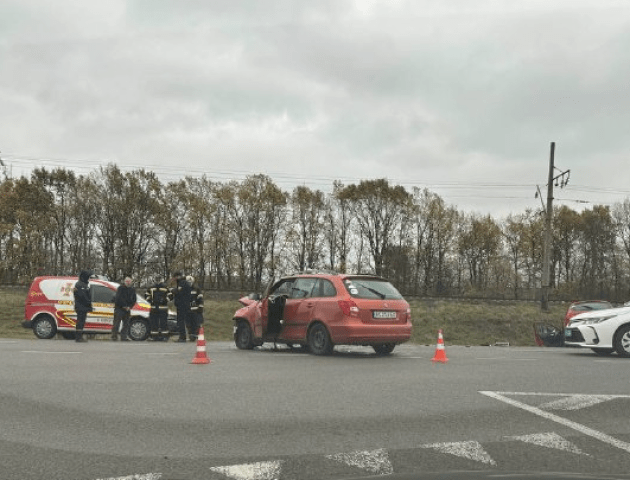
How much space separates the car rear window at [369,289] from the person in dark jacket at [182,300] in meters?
6.78

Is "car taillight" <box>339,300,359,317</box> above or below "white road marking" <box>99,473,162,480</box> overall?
above

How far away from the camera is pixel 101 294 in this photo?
75.4 feet

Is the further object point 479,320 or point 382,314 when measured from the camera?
point 479,320

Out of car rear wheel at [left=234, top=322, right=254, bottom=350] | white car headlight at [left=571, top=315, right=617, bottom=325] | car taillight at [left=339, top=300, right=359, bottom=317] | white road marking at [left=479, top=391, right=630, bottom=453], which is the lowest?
white road marking at [left=479, top=391, right=630, bottom=453]

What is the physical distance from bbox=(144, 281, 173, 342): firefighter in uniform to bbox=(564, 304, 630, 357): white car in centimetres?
1073

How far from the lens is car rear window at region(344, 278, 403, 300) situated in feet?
46.5

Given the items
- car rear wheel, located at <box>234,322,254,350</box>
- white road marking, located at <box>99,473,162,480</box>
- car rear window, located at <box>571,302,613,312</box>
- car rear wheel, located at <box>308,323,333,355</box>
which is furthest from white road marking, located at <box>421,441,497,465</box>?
car rear window, located at <box>571,302,613,312</box>

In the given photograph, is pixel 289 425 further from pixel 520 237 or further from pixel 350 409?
pixel 520 237

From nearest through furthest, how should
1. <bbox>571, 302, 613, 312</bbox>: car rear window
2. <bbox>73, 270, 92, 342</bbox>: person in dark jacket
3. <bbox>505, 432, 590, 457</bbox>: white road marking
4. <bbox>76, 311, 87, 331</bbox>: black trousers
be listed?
1. <bbox>505, 432, 590, 457</bbox>: white road marking
2. <bbox>76, 311, 87, 331</bbox>: black trousers
3. <bbox>73, 270, 92, 342</bbox>: person in dark jacket
4. <bbox>571, 302, 613, 312</bbox>: car rear window

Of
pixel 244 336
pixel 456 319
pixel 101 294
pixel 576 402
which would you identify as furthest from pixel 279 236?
pixel 576 402

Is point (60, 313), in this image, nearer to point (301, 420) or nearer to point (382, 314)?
point (382, 314)

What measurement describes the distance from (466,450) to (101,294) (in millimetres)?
18779

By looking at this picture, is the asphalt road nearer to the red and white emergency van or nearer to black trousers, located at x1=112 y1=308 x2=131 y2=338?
black trousers, located at x1=112 y1=308 x2=131 y2=338

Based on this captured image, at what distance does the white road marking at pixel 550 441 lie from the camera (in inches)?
236
